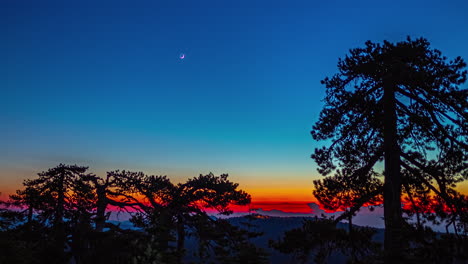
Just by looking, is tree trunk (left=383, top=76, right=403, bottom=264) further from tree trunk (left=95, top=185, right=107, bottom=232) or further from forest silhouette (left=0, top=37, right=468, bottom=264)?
tree trunk (left=95, top=185, right=107, bottom=232)

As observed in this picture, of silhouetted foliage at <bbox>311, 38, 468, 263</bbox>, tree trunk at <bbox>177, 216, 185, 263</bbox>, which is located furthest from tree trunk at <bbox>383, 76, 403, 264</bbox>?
tree trunk at <bbox>177, 216, 185, 263</bbox>

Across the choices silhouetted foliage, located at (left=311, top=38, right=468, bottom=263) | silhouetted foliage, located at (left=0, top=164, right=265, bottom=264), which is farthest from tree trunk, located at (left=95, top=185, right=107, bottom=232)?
silhouetted foliage, located at (left=311, top=38, right=468, bottom=263)

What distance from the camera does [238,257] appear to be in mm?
6969

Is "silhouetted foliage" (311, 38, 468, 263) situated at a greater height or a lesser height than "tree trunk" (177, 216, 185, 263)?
greater

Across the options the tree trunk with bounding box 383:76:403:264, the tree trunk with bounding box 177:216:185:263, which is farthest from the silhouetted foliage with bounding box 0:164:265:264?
the tree trunk with bounding box 383:76:403:264

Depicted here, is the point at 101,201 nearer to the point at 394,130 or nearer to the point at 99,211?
the point at 99,211

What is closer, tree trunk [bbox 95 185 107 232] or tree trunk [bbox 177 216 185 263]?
tree trunk [bbox 177 216 185 263]

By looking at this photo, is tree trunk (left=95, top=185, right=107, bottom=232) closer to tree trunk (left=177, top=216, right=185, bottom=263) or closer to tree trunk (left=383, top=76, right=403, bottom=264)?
tree trunk (left=177, top=216, right=185, bottom=263)

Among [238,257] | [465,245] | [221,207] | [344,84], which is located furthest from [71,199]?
[465,245]

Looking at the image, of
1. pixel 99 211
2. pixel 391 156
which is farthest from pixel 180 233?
pixel 391 156

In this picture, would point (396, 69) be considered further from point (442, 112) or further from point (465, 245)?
point (465, 245)

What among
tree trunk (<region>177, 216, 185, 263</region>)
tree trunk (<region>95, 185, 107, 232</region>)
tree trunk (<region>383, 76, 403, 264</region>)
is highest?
tree trunk (<region>383, 76, 403, 264</region>)

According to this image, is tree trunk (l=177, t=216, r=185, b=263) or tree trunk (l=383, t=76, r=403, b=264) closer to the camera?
tree trunk (l=383, t=76, r=403, b=264)

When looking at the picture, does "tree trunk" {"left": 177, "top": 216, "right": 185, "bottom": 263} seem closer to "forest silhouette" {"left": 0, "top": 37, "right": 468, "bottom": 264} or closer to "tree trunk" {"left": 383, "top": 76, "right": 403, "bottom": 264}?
"forest silhouette" {"left": 0, "top": 37, "right": 468, "bottom": 264}
